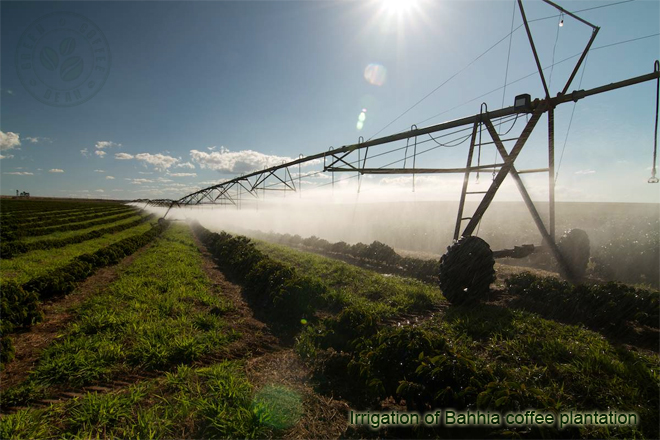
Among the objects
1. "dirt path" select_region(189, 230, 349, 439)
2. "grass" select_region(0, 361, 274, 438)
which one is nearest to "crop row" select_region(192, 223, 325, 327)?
"dirt path" select_region(189, 230, 349, 439)

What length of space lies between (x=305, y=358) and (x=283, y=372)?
55 cm

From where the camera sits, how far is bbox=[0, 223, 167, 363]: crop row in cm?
561

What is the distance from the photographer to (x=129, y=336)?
538 centimetres

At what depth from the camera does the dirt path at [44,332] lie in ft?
14.2

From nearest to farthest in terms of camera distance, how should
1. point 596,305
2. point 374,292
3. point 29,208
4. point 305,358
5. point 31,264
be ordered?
point 305,358 < point 596,305 < point 374,292 < point 31,264 < point 29,208

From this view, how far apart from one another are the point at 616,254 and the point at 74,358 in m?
19.1

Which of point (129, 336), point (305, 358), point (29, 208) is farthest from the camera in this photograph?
point (29, 208)

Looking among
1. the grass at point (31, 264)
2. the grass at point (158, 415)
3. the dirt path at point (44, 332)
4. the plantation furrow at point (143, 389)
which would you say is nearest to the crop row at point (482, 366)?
the plantation furrow at point (143, 389)

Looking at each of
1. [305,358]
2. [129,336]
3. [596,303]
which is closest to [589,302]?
[596,303]

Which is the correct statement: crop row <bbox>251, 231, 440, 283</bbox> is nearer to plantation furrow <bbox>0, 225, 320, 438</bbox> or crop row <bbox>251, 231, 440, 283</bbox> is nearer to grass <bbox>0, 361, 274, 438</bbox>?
plantation furrow <bbox>0, 225, 320, 438</bbox>

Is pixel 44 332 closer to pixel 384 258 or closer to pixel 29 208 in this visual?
pixel 384 258

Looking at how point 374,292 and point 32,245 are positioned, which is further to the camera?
point 32,245

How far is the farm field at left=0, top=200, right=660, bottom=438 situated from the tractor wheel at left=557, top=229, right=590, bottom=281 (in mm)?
3294

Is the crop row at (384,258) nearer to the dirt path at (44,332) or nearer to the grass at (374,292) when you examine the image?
the grass at (374,292)
